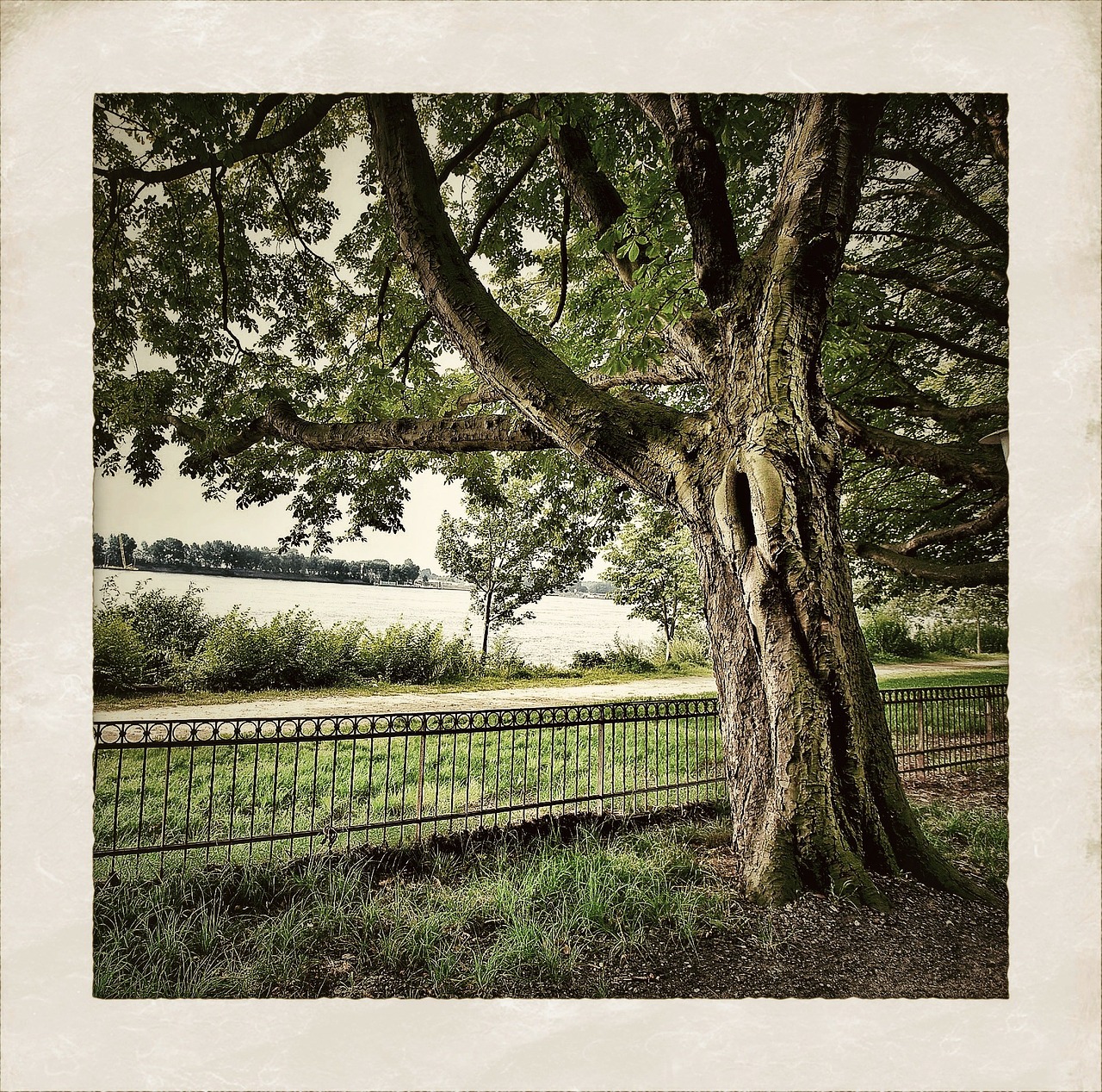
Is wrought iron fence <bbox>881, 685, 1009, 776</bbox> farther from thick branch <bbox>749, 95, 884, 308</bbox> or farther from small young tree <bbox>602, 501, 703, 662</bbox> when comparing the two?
thick branch <bbox>749, 95, 884, 308</bbox>

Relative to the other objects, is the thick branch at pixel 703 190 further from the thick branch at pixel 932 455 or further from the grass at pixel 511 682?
the grass at pixel 511 682

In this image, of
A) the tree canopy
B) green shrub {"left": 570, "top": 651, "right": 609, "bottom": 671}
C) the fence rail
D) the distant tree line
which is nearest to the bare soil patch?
the fence rail

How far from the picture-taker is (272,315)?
363 centimetres

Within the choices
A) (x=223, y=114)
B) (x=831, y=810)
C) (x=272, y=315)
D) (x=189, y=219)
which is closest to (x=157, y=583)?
(x=272, y=315)

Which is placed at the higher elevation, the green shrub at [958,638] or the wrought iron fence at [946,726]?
the green shrub at [958,638]

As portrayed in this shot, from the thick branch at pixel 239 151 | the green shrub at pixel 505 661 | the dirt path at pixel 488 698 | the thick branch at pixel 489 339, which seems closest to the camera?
the thick branch at pixel 239 151

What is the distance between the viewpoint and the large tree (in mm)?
2215

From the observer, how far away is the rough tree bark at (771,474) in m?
2.19

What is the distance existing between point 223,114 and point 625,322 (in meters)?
1.97

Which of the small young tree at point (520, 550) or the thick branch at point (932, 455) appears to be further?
the small young tree at point (520, 550)

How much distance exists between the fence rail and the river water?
74 cm

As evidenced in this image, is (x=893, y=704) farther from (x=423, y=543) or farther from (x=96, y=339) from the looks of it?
(x=96, y=339)

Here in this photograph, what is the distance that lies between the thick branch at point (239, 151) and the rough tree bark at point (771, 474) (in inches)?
10.8
